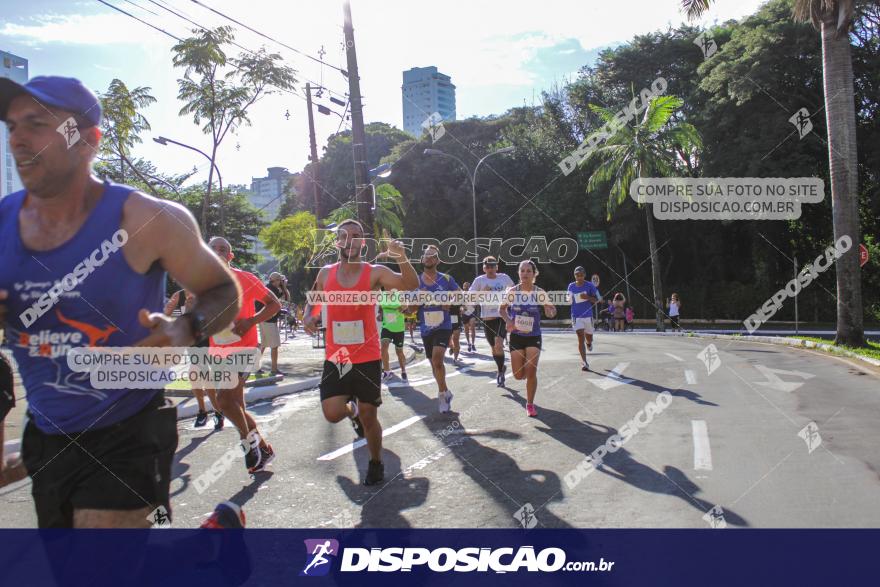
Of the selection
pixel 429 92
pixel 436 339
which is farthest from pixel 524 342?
pixel 429 92

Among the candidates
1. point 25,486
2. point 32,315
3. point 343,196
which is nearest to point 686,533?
point 32,315

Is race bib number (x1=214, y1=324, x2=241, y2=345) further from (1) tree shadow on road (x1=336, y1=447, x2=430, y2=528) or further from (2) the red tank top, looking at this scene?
(1) tree shadow on road (x1=336, y1=447, x2=430, y2=528)

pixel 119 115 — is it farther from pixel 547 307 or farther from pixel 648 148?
pixel 648 148

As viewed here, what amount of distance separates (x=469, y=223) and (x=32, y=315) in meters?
41.3

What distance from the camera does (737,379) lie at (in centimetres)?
1161

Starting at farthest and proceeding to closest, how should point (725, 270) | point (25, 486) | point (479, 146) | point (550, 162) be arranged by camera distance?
1. point (479, 146)
2. point (550, 162)
3. point (725, 270)
4. point (25, 486)

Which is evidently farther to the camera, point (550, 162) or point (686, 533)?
point (550, 162)

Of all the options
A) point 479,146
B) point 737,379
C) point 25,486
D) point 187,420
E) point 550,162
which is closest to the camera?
point 25,486

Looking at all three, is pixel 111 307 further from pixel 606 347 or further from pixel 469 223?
pixel 469 223

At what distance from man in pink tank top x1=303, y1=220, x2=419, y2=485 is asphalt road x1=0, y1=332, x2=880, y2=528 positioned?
0.52m

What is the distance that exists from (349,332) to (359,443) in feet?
6.38

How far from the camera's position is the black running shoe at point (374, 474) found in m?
5.46

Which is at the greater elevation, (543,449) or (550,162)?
(550,162)

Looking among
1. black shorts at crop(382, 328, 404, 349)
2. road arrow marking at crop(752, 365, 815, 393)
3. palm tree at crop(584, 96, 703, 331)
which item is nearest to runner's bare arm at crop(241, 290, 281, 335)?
black shorts at crop(382, 328, 404, 349)
